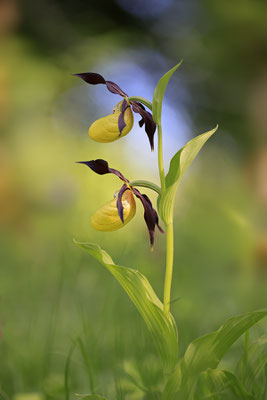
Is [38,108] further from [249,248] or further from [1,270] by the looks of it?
[249,248]

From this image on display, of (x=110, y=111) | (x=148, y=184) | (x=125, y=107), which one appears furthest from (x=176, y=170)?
(x=110, y=111)

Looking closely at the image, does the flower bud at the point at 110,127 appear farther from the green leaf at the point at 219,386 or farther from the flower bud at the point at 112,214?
the green leaf at the point at 219,386

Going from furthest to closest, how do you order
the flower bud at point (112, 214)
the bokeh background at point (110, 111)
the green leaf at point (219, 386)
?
1. the bokeh background at point (110, 111)
2. the flower bud at point (112, 214)
3. the green leaf at point (219, 386)

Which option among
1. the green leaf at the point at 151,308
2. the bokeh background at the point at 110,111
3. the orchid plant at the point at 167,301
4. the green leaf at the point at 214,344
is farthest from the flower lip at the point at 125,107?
the bokeh background at the point at 110,111

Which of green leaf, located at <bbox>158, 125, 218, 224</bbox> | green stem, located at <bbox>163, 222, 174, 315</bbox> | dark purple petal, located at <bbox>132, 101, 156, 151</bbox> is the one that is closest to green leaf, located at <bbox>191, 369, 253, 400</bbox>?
green stem, located at <bbox>163, 222, 174, 315</bbox>

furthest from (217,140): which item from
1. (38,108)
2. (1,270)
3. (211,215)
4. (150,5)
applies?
(1,270)

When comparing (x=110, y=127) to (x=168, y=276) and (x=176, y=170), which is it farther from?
(x=168, y=276)

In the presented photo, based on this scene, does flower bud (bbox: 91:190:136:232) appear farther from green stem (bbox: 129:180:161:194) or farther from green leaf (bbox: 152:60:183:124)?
green leaf (bbox: 152:60:183:124)
